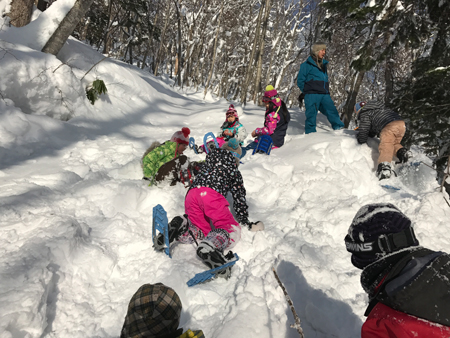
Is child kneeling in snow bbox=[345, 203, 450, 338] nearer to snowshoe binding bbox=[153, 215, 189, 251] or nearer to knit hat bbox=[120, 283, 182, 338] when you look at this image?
knit hat bbox=[120, 283, 182, 338]

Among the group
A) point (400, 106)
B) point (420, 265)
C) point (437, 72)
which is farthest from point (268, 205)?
point (400, 106)

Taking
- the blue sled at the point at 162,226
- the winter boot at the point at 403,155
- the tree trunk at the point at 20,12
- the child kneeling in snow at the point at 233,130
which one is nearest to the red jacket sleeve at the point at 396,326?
the blue sled at the point at 162,226

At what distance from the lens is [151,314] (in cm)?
145

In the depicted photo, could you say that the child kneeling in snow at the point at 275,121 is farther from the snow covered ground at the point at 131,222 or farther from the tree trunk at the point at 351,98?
the tree trunk at the point at 351,98

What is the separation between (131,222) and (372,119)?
14.4 ft

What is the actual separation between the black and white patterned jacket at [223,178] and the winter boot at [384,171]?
2411 millimetres

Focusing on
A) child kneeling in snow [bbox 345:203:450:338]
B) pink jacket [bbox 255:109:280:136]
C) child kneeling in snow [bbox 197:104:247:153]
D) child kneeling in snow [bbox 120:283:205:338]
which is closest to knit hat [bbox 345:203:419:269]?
child kneeling in snow [bbox 345:203:450:338]

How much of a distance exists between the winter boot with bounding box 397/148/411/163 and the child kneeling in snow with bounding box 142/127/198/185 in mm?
3394

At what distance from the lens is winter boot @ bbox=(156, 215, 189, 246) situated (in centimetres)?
277

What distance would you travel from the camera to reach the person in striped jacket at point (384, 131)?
424cm

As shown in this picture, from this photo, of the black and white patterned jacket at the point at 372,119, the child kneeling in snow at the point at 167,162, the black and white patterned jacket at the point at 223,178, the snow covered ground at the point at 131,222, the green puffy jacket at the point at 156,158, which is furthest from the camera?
the black and white patterned jacket at the point at 372,119

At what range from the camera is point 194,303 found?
7.45 feet

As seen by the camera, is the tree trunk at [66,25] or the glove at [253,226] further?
the tree trunk at [66,25]

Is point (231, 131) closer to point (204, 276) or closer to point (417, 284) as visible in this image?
point (204, 276)
